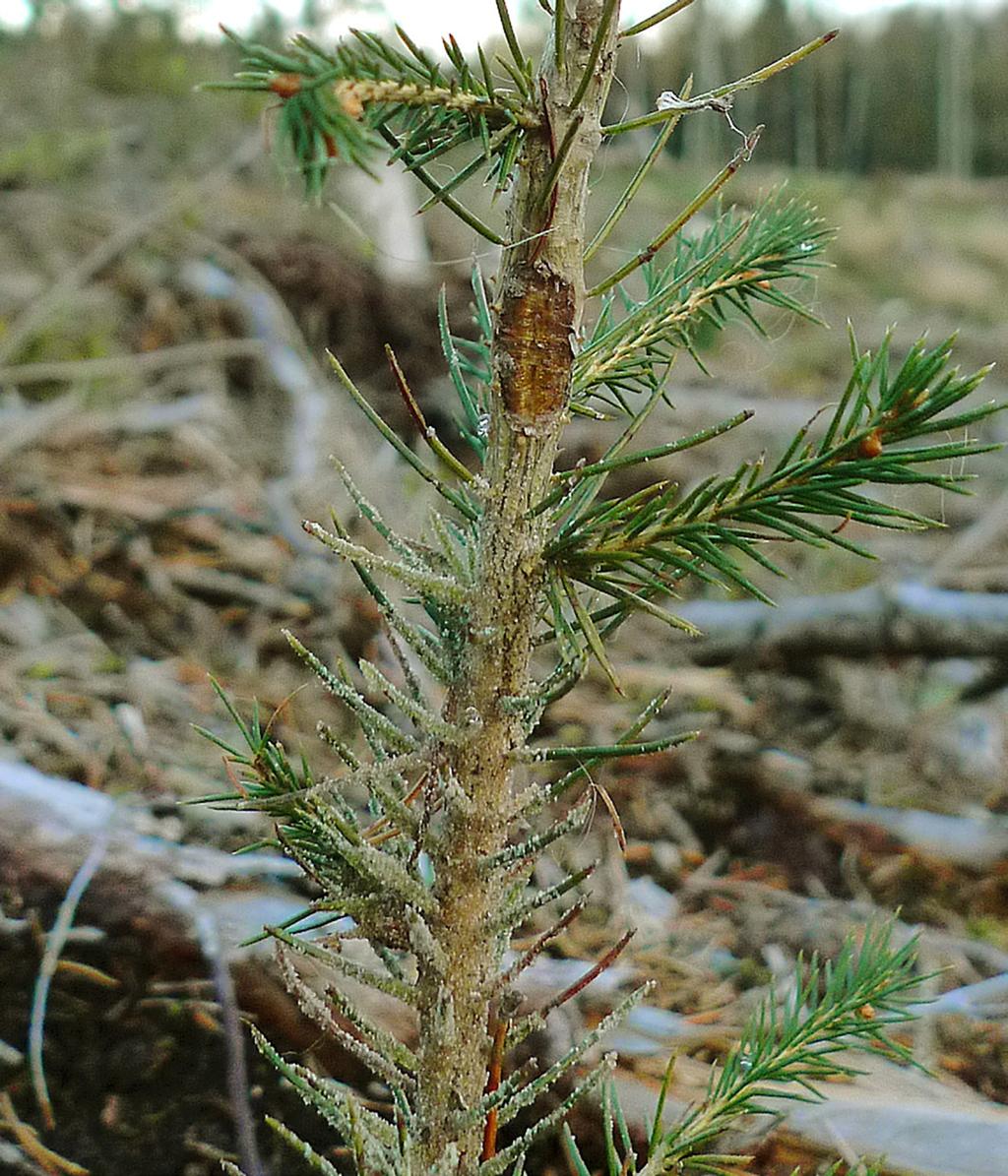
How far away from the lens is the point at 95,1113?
1275mm

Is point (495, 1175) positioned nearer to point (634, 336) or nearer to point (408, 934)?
point (408, 934)

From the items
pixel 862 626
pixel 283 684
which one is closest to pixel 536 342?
pixel 283 684

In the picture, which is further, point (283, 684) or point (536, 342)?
point (283, 684)

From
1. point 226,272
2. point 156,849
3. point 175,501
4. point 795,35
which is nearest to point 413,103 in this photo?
point 156,849

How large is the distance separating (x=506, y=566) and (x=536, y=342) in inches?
5.9

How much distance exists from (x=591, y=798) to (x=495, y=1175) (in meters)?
0.28

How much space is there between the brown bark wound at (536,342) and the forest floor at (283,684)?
67mm

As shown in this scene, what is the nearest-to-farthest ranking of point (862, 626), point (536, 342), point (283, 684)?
point (536, 342), point (283, 684), point (862, 626)

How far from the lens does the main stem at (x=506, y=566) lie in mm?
653

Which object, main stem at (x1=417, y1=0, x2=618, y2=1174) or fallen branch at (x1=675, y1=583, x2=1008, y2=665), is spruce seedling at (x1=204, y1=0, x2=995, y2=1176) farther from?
fallen branch at (x1=675, y1=583, x2=1008, y2=665)

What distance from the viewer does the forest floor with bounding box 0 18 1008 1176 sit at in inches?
52.5

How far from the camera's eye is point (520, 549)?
70 centimetres

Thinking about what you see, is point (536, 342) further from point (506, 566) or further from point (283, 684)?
point (283, 684)

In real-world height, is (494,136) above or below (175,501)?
above
